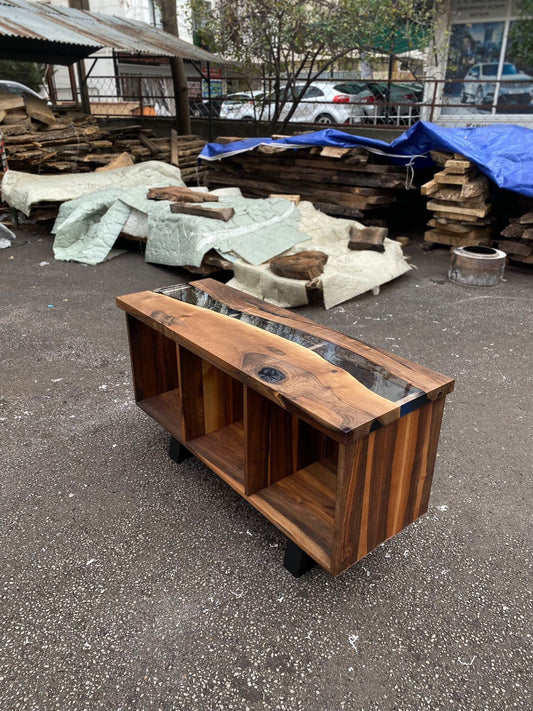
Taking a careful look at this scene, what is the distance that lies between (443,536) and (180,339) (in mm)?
1440

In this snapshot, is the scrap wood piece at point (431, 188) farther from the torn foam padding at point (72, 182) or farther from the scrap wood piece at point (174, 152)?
the scrap wood piece at point (174, 152)

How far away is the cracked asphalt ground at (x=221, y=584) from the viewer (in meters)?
1.75

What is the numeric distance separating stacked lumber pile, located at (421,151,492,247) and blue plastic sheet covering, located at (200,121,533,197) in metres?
0.14

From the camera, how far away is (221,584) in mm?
2129

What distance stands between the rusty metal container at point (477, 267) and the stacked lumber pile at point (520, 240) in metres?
0.32

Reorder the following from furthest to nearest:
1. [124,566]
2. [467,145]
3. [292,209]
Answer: [292,209]
[467,145]
[124,566]

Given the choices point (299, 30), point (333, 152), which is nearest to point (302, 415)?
point (333, 152)

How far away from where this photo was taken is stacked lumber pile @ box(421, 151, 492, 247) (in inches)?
231

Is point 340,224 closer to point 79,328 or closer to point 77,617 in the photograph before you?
point 79,328

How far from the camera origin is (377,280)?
5410mm

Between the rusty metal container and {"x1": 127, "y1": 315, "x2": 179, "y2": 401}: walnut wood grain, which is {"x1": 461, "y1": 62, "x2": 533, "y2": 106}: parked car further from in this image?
{"x1": 127, "y1": 315, "x2": 179, "y2": 401}: walnut wood grain

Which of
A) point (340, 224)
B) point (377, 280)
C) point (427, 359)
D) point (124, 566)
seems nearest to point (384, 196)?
point (340, 224)

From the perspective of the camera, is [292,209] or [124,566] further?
[292,209]

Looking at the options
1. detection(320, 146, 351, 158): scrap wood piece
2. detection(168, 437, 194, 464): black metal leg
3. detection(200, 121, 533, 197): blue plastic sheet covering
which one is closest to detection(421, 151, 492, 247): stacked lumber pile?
detection(200, 121, 533, 197): blue plastic sheet covering
